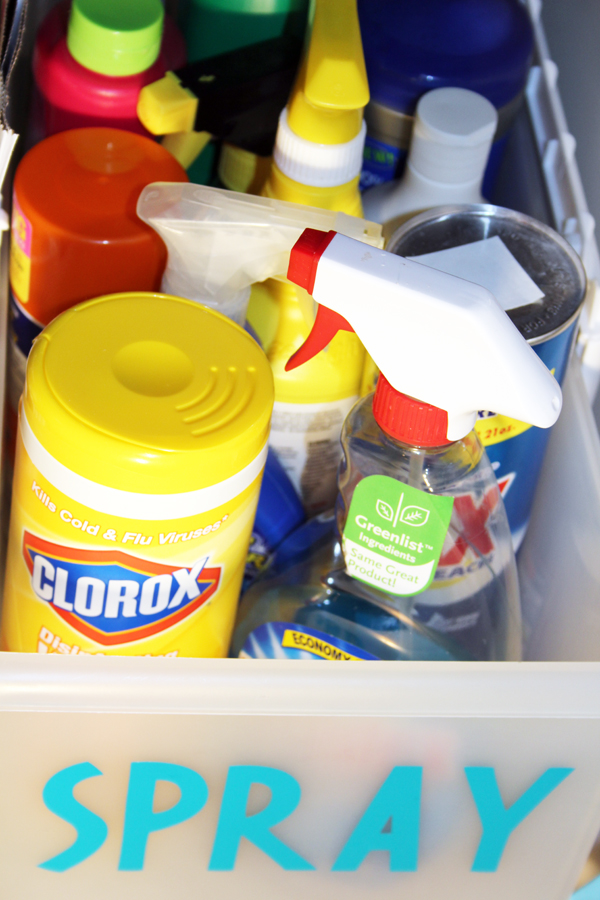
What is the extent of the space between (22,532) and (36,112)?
30cm

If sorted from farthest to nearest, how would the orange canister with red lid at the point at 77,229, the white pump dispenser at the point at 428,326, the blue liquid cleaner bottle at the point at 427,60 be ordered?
the blue liquid cleaner bottle at the point at 427,60
the orange canister with red lid at the point at 77,229
the white pump dispenser at the point at 428,326

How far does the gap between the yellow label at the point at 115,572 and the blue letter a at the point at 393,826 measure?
0.39 ft

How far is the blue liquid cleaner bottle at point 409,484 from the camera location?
0.40 metres

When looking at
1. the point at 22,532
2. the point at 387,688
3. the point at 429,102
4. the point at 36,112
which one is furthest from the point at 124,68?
the point at 387,688

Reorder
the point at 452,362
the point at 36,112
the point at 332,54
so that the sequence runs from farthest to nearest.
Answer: the point at 36,112, the point at 332,54, the point at 452,362

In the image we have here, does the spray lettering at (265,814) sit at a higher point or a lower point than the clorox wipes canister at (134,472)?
lower

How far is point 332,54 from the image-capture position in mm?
521

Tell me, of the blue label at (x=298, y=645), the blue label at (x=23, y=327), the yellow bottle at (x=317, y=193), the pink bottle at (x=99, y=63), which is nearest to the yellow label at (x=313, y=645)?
the blue label at (x=298, y=645)

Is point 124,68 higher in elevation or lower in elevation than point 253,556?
higher

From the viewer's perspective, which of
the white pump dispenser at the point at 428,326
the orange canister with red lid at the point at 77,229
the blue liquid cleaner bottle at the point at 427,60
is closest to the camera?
the white pump dispenser at the point at 428,326

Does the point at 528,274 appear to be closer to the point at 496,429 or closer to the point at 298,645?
the point at 496,429

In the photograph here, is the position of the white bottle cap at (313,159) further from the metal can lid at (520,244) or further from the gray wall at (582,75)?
the gray wall at (582,75)

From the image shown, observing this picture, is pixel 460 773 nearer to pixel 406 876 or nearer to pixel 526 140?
pixel 406 876

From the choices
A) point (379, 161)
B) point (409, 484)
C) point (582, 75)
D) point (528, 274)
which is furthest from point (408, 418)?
point (582, 75)
